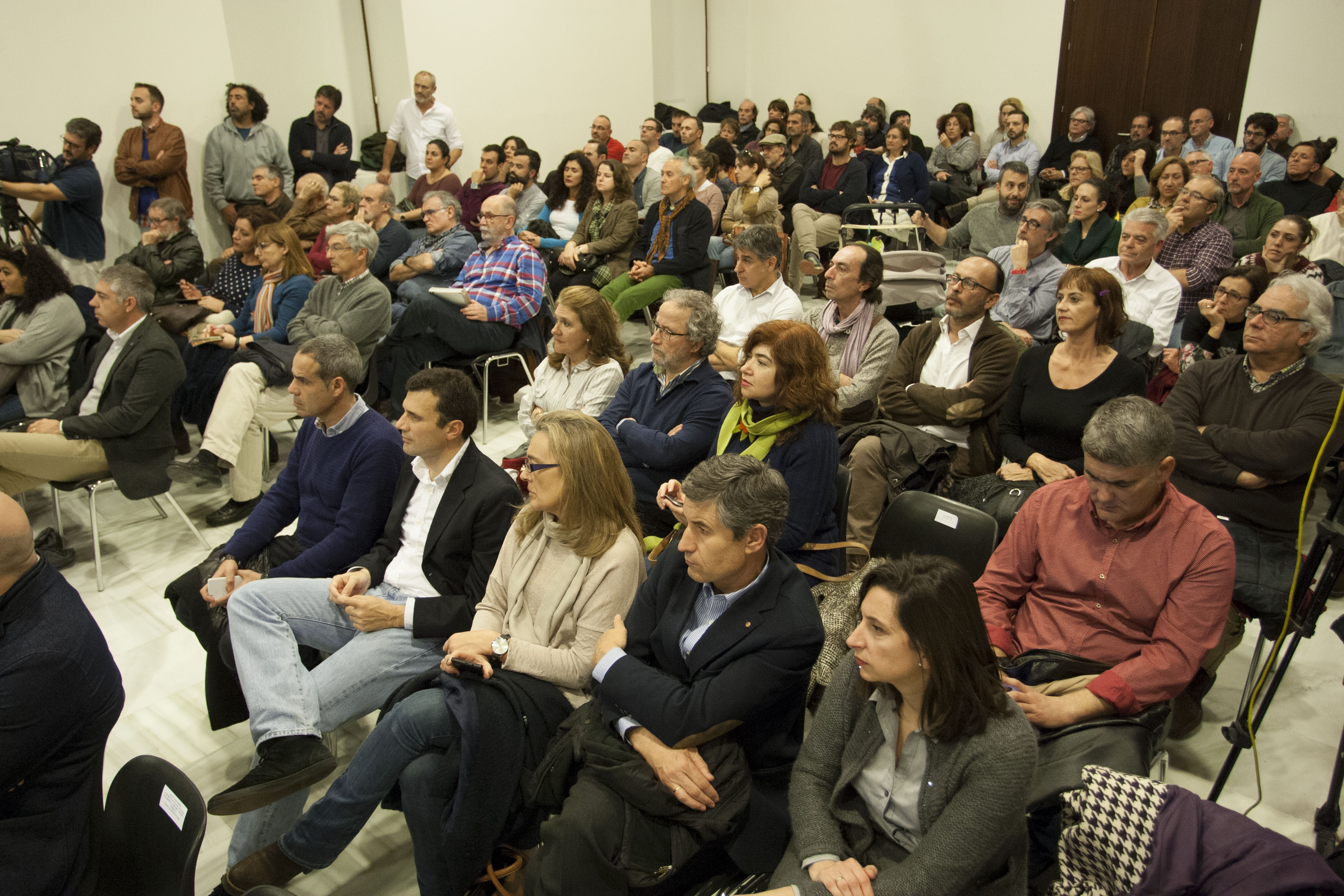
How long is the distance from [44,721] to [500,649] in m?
0.88

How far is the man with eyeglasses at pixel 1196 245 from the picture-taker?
175 inches

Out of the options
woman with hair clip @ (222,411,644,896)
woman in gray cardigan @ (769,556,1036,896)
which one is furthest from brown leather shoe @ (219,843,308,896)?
woman in gray cardigan @ (769,556,1036,896)

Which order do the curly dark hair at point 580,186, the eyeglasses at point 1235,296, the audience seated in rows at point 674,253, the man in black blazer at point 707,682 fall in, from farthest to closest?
the curly dark hair at point 580,186, the audience seated in rows at point 674,253, the eyeglasses at point 1235,296, the man in black blazer at point 707,682

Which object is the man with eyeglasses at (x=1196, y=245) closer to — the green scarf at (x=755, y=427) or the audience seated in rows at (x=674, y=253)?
the audience seated in rows at (x=674, y=253)

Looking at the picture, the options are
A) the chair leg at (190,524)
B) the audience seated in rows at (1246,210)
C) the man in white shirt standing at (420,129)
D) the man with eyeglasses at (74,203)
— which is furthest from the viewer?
the man in white shirt standing at (420,129)

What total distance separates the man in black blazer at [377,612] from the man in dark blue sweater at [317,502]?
0.10 metres

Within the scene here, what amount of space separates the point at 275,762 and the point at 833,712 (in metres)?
1.34

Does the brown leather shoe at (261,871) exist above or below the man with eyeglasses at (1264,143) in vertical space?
below

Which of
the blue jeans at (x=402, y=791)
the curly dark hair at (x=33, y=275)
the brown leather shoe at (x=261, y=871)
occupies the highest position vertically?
the curly dark hair at (x=33, y=275)

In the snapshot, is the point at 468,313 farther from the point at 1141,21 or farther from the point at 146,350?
the point at 1141,21

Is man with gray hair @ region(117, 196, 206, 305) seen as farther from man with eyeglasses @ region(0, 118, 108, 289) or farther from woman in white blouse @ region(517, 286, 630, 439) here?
woman in white blouse @ region(517, 286, 630, 439)

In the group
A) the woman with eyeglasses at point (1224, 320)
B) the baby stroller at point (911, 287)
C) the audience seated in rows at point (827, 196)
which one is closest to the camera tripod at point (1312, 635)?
the woman with eyeglasses at point (1224, 320)

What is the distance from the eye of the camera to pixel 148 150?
22.2 feet

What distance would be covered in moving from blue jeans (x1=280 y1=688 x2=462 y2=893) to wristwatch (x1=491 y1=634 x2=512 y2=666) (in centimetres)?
15
